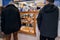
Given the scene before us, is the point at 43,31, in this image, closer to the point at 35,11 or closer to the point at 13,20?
the point at 13,20

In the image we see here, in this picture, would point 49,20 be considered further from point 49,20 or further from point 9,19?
point 9,19

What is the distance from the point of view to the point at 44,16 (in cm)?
339

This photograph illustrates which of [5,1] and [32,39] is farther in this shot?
[5,1]

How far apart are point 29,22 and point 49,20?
63.0 inches

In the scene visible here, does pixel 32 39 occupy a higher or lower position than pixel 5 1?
lower

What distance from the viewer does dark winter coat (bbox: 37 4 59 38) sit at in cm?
339

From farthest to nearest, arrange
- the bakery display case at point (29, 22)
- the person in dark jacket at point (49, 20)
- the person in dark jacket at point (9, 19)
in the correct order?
the bakery display case at point (29, 22), the person in dark jacket at point (9, 19), the person in dark jacket at point (49, 20)

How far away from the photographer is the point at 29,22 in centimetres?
493

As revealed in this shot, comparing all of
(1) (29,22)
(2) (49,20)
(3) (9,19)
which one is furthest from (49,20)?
(1) (29,22)

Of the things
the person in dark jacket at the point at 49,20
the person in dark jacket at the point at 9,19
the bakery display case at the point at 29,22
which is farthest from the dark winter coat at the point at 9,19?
the bakery display case at the point at 29,22

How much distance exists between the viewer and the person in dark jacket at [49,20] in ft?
11.1

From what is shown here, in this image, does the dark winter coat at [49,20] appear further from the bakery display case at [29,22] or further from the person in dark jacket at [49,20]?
the bakery display case at [29,22]

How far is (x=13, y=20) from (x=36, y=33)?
1.01 m

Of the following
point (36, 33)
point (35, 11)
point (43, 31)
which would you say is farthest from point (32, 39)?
point (43, 31)
